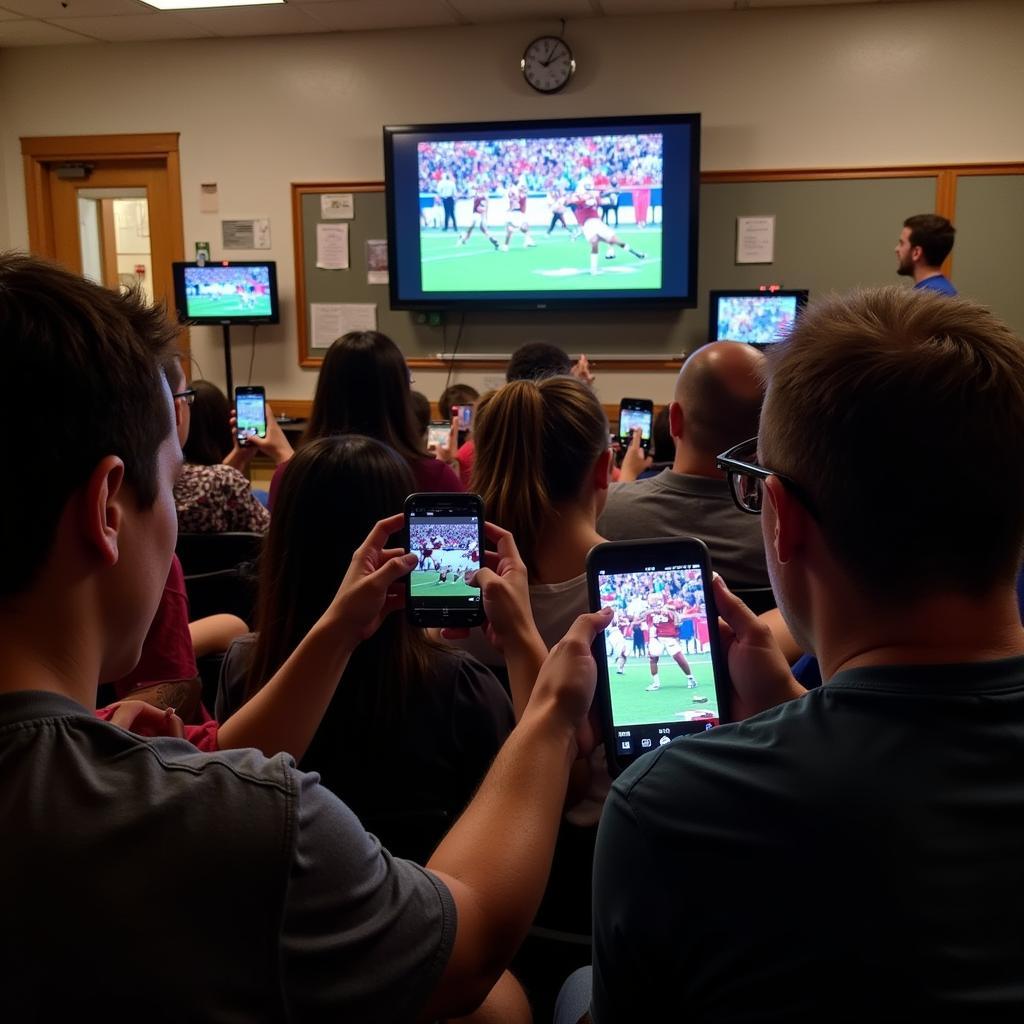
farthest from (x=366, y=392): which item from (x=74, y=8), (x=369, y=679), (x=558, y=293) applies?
(x=74, y=8)

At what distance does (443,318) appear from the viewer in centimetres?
562

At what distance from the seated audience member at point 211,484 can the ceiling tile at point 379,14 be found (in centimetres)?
308

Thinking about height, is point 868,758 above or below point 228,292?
below

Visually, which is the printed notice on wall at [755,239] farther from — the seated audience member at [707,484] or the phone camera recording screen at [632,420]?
the seated audience member at [707,484]

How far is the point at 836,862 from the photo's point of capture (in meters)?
0.61

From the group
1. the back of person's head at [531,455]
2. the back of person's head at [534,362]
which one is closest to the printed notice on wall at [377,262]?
the back of person's head at [534,362]

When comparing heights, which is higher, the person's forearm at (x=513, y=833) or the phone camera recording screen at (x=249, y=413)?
the phone camera recording screen at (x=249, y=413)

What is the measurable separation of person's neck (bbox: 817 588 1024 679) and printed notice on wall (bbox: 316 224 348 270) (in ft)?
Answer: 17.6

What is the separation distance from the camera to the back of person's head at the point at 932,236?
4582 millimetres

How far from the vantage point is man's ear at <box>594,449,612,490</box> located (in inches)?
68.9

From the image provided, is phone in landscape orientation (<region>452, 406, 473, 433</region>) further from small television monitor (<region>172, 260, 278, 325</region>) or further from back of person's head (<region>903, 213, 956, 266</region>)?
back of person's head (<region>903, 213, 956, 266</region>)

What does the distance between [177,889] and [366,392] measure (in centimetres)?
207

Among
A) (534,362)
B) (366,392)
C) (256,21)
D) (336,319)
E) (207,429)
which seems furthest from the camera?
(336,319)

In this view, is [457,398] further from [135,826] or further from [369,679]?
[135,826]
